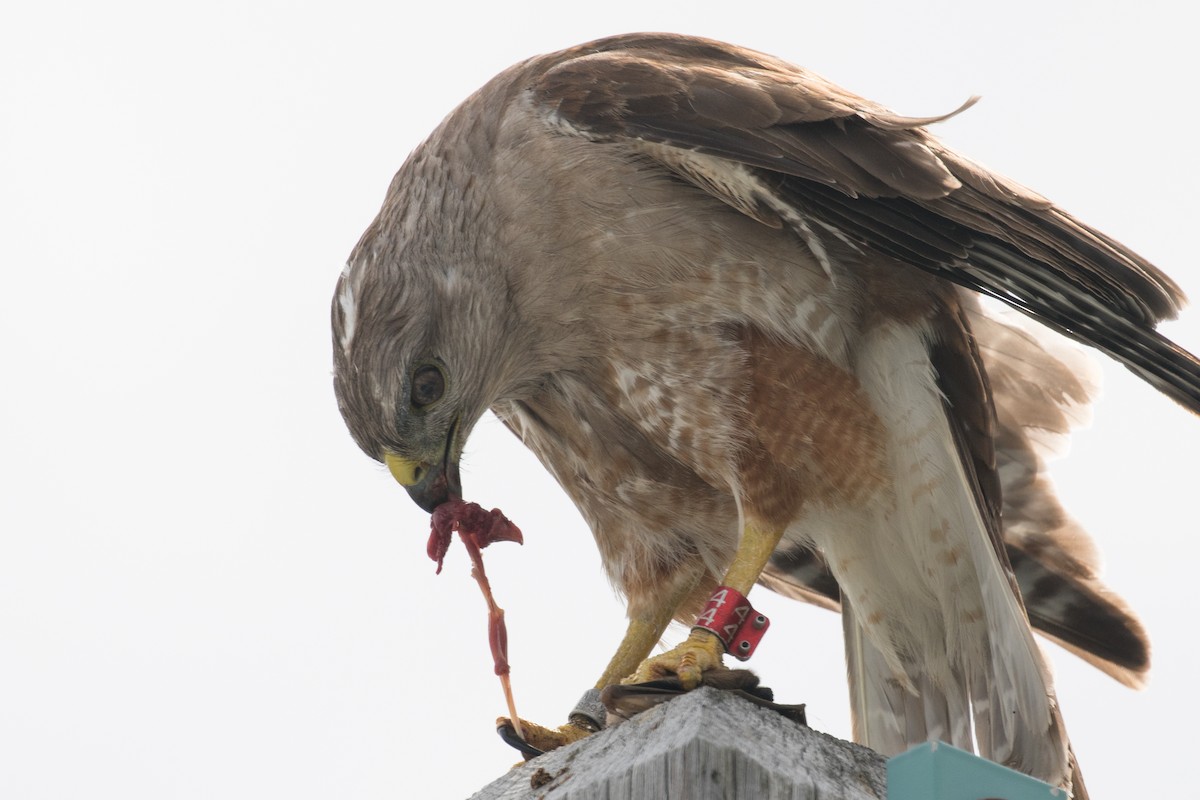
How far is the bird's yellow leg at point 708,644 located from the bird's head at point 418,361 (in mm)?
902

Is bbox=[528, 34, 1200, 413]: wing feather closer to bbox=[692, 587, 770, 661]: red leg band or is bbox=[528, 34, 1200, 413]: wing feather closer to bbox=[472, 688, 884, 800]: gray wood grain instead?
bbox=[692, 587, 770, 661]: red leg band

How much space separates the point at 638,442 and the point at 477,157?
3.14 feet

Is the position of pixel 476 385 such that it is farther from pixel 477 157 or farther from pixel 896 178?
pixel 896 178

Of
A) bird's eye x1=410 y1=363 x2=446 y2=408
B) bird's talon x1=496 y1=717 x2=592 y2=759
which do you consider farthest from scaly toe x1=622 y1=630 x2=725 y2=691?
bird's eye x1=410 y1=363 x2=446 y2=408

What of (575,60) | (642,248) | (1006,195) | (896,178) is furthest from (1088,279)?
(575,60)

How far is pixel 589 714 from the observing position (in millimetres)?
3811

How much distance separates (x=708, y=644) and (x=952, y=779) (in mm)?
1180

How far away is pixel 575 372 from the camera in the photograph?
165 inches

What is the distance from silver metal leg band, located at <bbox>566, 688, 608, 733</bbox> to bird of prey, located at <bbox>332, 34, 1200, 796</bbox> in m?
0.08

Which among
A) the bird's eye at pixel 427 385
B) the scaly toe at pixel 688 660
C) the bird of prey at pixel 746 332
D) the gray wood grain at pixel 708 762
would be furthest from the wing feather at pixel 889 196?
the gray wood grain at pixel 708 762

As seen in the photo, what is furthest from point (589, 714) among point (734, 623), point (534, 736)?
point (734, 623)

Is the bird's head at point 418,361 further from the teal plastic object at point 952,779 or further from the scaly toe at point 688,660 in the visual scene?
the teal plastic object at point 952,779

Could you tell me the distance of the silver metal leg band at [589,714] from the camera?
149 inches

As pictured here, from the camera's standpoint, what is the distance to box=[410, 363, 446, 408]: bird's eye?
417cm
